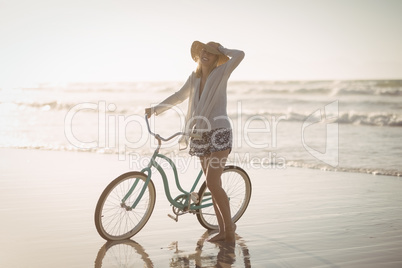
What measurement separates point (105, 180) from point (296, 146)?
227 inches

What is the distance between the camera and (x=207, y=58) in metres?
4.58

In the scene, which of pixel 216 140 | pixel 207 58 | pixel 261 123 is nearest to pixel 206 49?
pixel 207 58

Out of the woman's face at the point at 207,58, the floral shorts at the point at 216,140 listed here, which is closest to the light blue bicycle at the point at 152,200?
the floral shorts at the point at 216,140

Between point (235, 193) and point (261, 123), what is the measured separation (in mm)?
12654

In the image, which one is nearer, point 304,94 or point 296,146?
point 296,146

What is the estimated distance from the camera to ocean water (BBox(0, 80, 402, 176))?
10836mm

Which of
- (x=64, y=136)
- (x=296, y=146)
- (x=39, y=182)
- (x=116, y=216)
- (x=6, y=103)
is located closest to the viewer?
(x=116, y=216)

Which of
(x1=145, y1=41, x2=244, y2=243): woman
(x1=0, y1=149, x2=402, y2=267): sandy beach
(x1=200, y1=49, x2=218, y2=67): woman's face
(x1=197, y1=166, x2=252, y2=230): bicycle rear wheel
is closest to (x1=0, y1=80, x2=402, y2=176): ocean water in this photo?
(x1=0, y1=149, x2=402, y2=267): sandy beach

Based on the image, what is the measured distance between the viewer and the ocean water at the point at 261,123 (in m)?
10.8

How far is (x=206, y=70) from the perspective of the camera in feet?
15.2

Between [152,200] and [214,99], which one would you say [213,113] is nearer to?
[214,99]

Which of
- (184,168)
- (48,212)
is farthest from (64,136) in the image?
(48,212)

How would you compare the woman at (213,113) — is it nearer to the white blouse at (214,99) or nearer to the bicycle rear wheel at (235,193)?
the white blouse at (214,99)

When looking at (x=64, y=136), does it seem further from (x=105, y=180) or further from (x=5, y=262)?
(x=5, y=262)
